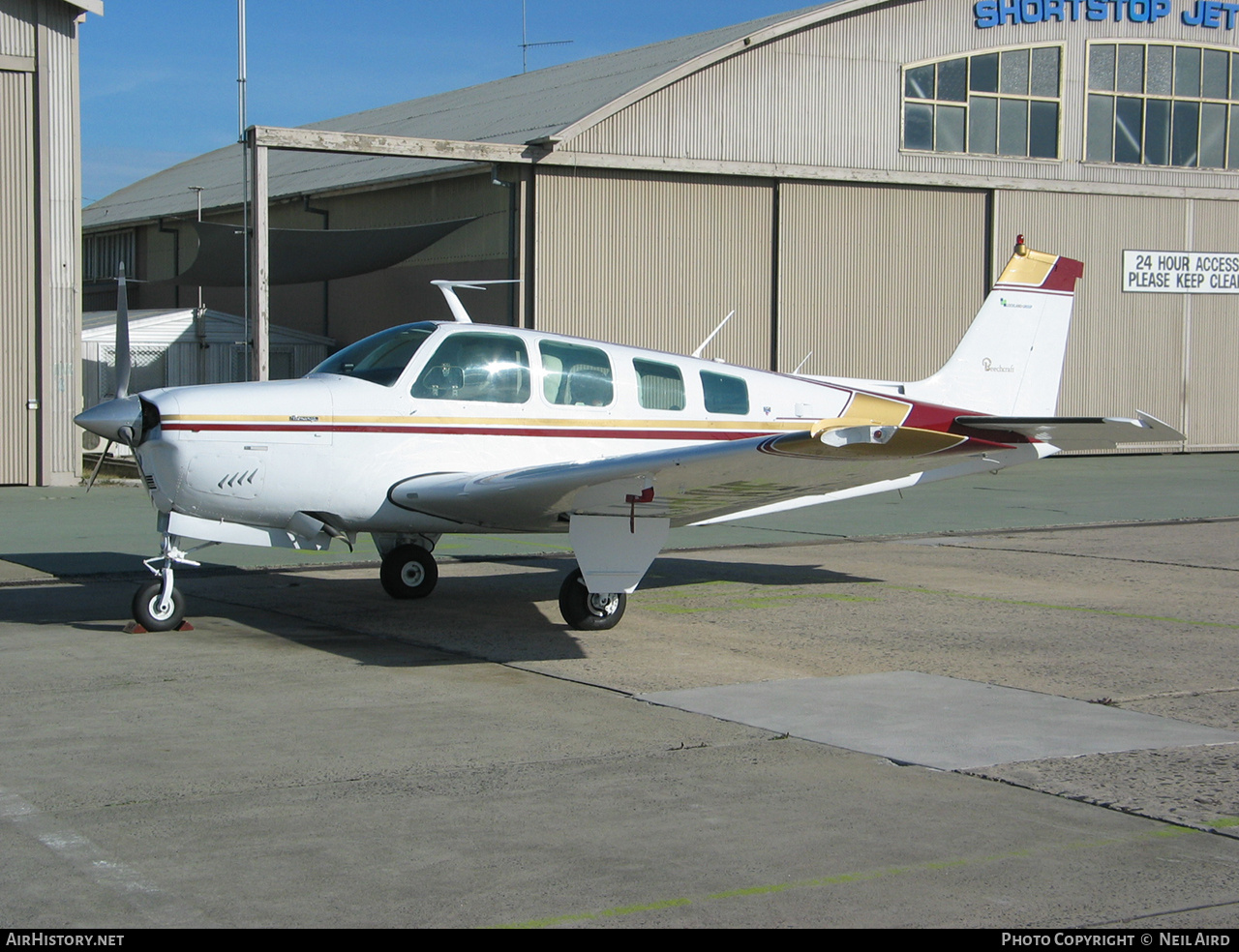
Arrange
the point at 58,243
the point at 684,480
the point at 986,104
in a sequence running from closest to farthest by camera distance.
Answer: the point at 684,480 < the point at 58,243 < the point at 986,104

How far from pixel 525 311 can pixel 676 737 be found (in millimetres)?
17990

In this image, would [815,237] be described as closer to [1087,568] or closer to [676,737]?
[1087,568]

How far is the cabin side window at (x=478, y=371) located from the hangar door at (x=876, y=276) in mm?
16791

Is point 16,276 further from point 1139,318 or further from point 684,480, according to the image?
point 1139,318

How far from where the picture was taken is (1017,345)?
11.7 metres

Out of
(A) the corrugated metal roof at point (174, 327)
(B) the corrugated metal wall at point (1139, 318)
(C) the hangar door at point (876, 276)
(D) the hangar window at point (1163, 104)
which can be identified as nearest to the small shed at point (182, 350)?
(A) the corrugated metal roof at point (174, 327)

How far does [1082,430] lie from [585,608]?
359 centimetres

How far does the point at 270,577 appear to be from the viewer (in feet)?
38.6

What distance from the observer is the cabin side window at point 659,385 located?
386 inches

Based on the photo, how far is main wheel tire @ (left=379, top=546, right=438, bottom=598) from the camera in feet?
34.3

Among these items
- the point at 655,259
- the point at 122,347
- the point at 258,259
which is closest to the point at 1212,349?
the point at 655,259

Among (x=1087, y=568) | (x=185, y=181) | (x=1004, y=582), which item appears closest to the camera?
(x=1004, y=582)

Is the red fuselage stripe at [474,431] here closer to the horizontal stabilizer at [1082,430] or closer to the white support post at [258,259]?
the horizontal stabilizer at [1082,430]

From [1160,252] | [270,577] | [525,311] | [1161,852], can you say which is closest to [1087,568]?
[270,577]
